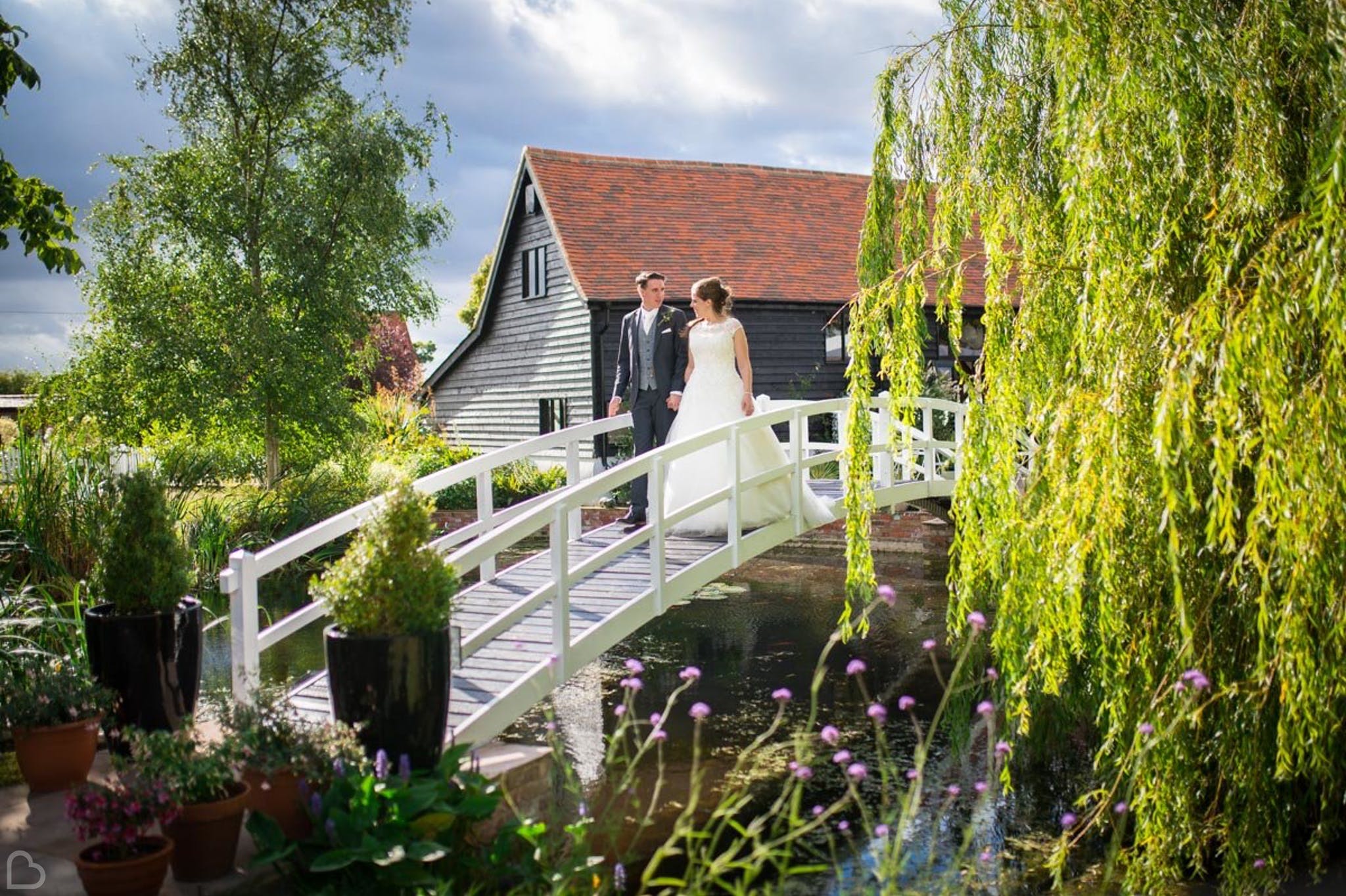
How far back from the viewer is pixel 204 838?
437cm

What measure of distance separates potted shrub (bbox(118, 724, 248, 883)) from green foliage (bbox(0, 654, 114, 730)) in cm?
99

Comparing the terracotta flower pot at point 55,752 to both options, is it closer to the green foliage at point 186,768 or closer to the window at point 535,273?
the green foliage at point 186,768

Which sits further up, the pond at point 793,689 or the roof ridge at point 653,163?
the roof ridge at point 653,163

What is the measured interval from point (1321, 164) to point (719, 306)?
200 inches

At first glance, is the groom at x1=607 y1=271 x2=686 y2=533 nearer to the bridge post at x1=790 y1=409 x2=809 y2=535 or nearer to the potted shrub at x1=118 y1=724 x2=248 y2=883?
the bridge post at x1=790 y1=409 x2=809 y2=535

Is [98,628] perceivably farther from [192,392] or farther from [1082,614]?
[192,392]

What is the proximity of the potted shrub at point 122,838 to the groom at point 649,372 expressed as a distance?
5635 millimetres

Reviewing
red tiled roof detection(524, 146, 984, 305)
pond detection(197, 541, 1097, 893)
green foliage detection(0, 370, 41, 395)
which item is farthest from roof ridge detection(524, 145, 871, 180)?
green foliage detection(0, 370, 41, 395)

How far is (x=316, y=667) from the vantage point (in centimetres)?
1088

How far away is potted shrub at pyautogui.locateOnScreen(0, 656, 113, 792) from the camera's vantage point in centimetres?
523

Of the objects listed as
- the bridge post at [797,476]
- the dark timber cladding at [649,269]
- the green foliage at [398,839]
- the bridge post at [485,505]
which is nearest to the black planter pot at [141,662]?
the green foliage at [398,839]

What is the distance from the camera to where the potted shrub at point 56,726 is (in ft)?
17.2

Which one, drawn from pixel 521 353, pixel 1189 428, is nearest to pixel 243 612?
pixel 1189 428

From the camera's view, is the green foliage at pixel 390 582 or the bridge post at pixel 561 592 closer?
the green foliage at pixel 390 582
